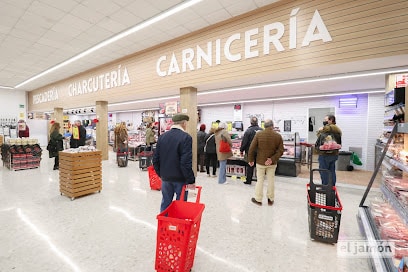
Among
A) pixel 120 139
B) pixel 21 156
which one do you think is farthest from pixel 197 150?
pixel 21 156

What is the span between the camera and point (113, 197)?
15.0 feet

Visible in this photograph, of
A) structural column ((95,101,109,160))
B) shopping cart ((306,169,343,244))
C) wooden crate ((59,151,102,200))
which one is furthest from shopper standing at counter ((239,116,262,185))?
structural column ((95,101,109,160))

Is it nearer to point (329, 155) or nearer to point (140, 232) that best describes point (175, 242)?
point (140, 232)

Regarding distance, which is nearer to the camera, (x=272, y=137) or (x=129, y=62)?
(x=272, y=137)

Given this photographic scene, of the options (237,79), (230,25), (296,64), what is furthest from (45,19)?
(296,64)

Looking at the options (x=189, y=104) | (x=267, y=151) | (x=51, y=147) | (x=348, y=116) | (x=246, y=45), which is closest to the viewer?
(x=267, y=151)

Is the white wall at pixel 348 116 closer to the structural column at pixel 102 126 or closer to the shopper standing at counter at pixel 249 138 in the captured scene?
the shopper standing at counter at pixel 249 138

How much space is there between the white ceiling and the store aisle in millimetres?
3106

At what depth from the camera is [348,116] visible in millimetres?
8750

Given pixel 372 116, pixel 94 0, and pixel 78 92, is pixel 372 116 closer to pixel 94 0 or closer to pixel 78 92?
pixel 94 0

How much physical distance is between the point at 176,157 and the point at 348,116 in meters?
8.97

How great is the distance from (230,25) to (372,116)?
7.03 meters

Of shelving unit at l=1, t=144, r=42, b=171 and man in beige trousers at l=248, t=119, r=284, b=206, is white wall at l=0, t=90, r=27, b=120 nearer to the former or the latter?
shelving unit at l=1, t=144, r=42, b=171

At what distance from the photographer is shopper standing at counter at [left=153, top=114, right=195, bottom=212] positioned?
257 cm
